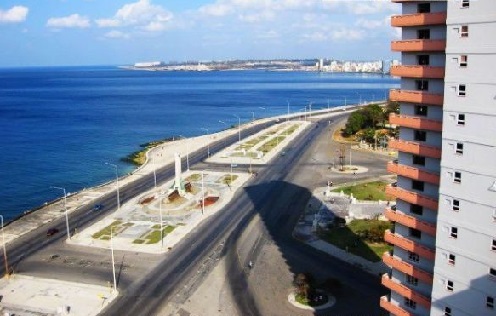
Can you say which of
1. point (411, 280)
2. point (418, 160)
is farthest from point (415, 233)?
point (418, 160)

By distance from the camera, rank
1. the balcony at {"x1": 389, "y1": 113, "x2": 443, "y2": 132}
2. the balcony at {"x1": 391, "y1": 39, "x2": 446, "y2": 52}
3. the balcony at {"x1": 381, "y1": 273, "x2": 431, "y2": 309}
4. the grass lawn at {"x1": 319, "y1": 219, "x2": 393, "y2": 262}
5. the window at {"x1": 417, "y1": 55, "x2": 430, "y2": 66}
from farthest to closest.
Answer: the grass lawn at {"x1": 319, "y1": 219, "x2": 393, "y2": 262}, the balcony at {"x1": 381, "y1": 273, "x2": 431, "y2": 309}, the window at {"x1": 417, "y1": 55, "x2": 430, "y2": 66}, the balcony at {"x1": 389, "y1": 113, "x2": 443, "y2": 132}, the balcony at {"x1": 391, "y1": 39, "x2": 446, "y2": 52}

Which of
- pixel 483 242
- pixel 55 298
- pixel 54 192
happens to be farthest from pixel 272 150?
pixel 483 242

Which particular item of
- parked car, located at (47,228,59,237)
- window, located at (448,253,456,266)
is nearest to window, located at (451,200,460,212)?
window, located at (448,253,456,266)

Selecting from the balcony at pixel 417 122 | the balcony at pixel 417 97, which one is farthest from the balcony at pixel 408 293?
the balcony at pixel 417 97

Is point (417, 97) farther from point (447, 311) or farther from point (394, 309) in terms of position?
point (394, 309)

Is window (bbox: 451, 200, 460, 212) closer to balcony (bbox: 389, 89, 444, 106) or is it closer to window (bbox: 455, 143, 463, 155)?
window (bbox: 455, 143, 463, 155)

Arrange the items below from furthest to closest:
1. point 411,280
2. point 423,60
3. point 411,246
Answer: point 411,280 → point 411,246 → point 423,60
